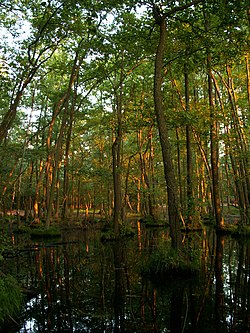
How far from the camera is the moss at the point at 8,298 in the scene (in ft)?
15.8

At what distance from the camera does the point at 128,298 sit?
20.1 ft

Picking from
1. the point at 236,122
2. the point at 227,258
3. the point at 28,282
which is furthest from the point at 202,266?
the point at 236,122

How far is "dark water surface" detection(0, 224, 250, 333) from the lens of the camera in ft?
15.8

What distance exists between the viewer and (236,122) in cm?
1766

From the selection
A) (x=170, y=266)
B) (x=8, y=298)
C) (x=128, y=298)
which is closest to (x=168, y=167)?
(x=170, y=266)

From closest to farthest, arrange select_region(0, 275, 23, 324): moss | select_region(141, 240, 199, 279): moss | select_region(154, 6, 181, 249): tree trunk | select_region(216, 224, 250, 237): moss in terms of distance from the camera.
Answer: select_region(0, 275, 23, 324): moss, select_region(141, 240, 199, 279): moss, select_region(154, 6, 181, 249): tree trunk, select_region(216, 224, 250, 237): moss

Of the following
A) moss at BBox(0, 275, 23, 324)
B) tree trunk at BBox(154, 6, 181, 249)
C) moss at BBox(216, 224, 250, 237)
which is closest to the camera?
moss at BBox(0, 275, 23, 324)

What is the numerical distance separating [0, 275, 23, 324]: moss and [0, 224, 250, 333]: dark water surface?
25cm

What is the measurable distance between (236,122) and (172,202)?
11.3 metres

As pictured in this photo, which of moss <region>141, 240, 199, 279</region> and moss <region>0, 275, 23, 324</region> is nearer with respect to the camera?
moss <region>0, 275, 23, 324</region>

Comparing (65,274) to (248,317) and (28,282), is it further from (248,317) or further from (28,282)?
(248,317)

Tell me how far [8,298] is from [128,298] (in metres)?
2.32

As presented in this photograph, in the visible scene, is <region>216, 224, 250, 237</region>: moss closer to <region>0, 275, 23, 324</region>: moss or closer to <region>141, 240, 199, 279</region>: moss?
<region>141, 240, 199, 279</region>: moss

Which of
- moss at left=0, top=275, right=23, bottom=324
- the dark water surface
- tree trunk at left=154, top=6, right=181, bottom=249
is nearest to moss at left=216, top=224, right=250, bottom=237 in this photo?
the dark water surface
